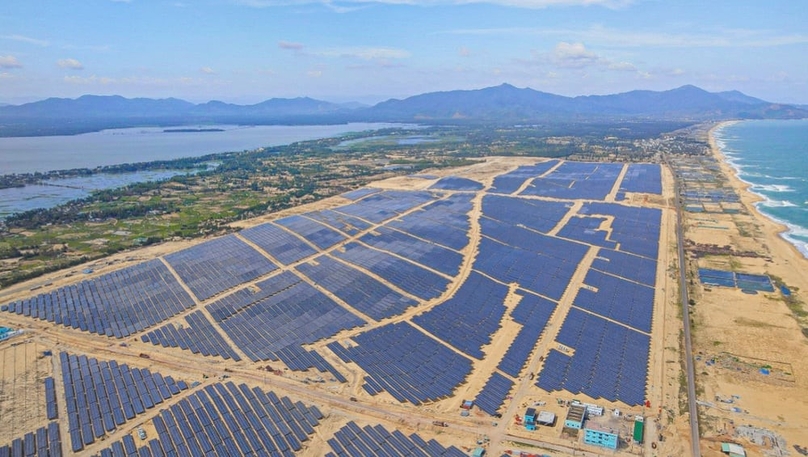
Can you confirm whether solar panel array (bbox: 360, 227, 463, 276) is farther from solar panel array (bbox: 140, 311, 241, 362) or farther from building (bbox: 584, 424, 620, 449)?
building (bbox: 584, 424, 620, 449)

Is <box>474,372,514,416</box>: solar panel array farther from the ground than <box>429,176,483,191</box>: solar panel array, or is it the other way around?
<box>474,372,514,416</box>: solar panel array

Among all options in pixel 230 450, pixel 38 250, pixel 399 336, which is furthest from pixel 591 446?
pixel 38 250

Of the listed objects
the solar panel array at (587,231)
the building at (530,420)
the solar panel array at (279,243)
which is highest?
the solar panel array at (279,243)

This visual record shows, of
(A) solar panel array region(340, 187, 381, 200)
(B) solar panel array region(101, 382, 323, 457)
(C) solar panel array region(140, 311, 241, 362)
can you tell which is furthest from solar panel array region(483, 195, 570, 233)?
(B) solar panel array region(101, 382, 323, 457)

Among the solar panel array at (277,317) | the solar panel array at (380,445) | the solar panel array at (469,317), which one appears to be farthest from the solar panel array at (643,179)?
the solar panel array at (380,445)

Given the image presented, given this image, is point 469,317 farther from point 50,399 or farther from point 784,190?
point 784,190

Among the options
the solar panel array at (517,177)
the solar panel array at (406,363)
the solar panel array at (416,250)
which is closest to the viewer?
the solar panel array at (406,363)

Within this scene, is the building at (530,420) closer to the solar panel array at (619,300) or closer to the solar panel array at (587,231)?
the solar panel array at (619,300)

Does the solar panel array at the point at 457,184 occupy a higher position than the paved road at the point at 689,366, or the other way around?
the paved road at the point at 689,366
